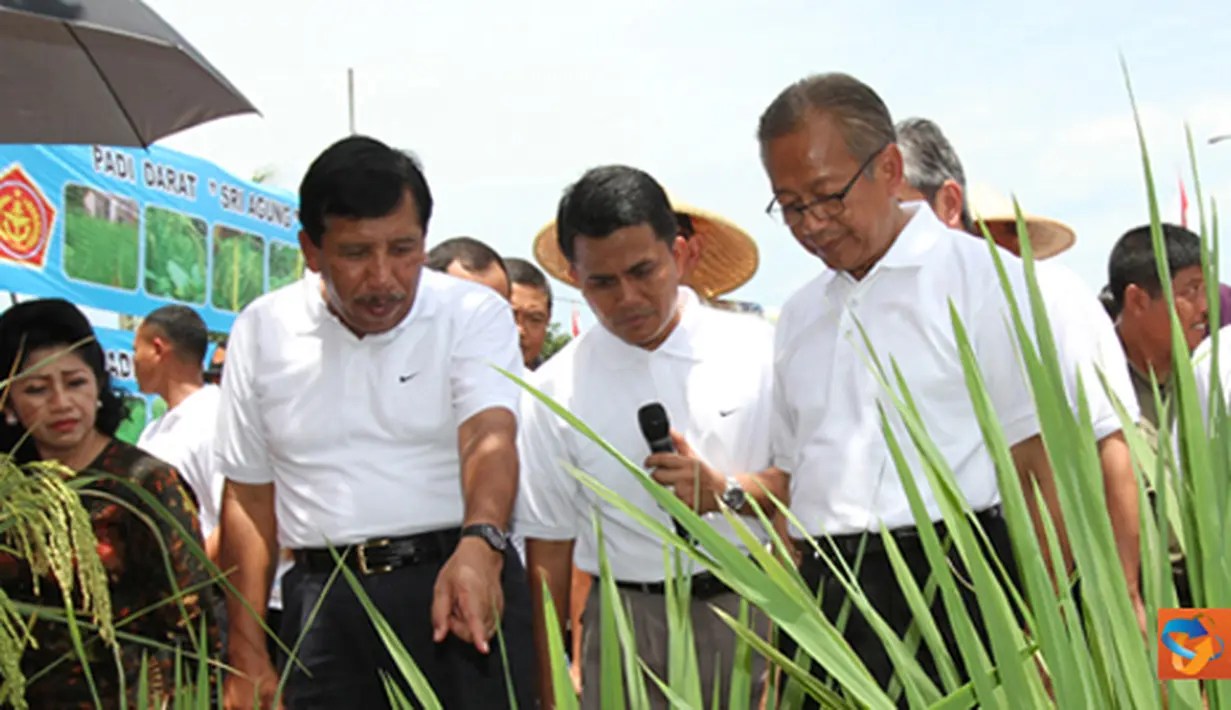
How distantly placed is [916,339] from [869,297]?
11 cm

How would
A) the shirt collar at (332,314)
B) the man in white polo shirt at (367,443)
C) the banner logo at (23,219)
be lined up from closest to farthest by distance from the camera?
the man in white polo shirt at (367,443), the shirt collar at (332,314), the banner logo at (23,219)

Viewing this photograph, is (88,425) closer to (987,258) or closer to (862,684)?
(987,258)

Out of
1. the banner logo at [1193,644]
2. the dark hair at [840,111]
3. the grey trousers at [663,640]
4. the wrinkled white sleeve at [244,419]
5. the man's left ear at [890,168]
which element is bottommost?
the grey trousers at [663,640]

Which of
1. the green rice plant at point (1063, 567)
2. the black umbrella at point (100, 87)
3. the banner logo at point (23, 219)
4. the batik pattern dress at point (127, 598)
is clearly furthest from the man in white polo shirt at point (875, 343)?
the banner logo at point (23, 219)

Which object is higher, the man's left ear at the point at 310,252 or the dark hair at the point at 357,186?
the dark hair at the point at 357,186

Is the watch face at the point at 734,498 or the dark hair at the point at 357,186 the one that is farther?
the dark hair at the point at 357,186

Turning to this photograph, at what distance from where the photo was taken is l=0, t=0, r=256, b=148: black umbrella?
11.6 ft

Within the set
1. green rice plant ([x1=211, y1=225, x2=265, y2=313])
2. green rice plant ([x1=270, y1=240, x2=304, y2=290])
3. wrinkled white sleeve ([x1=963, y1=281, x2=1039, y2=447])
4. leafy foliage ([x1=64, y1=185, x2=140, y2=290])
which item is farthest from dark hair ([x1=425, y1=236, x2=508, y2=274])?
green rice plant ([x1=270, y1=240, x2=304, y2=290])

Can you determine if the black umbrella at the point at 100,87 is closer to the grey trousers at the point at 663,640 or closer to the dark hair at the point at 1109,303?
the grey trousers at the point at 663,640

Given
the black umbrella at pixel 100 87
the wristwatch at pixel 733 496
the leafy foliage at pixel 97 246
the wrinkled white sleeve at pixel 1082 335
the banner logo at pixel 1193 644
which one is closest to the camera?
the banner logo at pixel 1193 644

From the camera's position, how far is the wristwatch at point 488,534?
8.04ft

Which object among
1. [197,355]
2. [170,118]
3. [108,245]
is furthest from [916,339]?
[108,245]

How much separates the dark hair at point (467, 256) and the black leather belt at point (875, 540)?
2.13m

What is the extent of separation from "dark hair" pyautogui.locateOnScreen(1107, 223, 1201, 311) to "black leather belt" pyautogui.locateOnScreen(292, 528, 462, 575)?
201 cm
